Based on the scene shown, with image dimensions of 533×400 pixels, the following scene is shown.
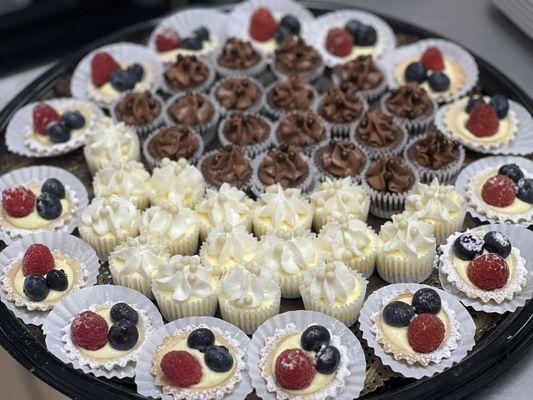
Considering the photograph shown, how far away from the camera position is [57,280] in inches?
111

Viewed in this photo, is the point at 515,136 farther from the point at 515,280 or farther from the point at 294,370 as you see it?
the point at 294,370

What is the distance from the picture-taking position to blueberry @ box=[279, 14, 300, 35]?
3.86 metres

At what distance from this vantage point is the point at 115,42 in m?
3.97

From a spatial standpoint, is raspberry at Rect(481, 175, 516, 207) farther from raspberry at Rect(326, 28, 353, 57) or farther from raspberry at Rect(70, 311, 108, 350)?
raspberry at Rect(70, 311, 108, 350)

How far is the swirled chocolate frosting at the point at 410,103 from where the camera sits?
3.41 metres

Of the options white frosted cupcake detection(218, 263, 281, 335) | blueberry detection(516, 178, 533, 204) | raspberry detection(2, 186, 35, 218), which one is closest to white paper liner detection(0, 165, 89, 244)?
raspberry detection(2, 186, 35, 218)

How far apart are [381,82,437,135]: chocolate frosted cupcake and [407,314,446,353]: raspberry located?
1.07 meters

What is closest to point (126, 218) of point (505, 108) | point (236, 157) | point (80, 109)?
point (236, 157)

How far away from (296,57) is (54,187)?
3.87 feet

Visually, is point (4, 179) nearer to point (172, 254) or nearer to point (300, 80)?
point (172, 254)

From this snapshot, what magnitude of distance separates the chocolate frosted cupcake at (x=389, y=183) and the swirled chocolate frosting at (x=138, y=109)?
0.92 meters

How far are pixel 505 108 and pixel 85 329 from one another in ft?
5.93

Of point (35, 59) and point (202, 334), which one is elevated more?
point (35, 59)

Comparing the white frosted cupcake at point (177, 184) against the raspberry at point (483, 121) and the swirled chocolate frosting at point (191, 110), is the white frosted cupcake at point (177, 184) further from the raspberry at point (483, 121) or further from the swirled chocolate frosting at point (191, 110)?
the raspberry at point (483, 121)
